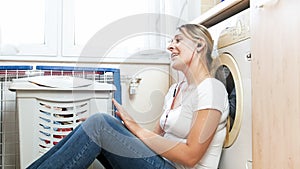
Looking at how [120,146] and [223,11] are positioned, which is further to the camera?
[223,11]

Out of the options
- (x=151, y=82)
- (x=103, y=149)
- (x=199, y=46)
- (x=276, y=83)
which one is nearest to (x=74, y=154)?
(x=103, y=149)

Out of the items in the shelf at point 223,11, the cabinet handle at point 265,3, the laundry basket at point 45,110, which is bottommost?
the laundry basket at point 45,110

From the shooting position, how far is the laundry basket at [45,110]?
1631mm

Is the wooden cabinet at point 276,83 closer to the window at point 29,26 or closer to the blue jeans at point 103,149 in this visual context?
the blue jeans at point 103,149

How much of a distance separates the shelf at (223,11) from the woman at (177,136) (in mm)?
119

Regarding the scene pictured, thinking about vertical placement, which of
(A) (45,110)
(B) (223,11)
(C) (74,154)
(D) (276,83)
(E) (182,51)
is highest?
(B) (223,11)

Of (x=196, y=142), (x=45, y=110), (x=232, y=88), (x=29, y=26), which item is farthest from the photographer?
(x=29, y=26)

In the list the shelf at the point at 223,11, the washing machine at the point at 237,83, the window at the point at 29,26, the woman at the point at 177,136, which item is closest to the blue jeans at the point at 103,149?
the woman at the point at 177,136

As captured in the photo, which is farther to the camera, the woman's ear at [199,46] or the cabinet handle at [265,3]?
the woman's ear at [199,46]

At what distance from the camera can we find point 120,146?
140 centimetres

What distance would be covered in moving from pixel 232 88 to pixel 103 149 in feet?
1.83

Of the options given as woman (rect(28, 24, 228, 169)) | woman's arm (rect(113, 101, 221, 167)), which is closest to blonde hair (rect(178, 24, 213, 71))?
woman (rect(28, 24, 228, 169))

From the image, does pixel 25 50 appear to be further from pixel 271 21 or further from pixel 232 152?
pixel 271 21

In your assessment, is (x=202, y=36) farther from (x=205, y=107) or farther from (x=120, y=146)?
(x=120, y=146)
